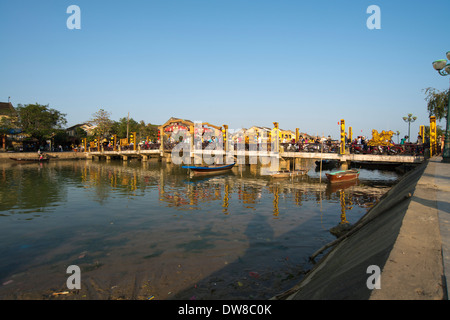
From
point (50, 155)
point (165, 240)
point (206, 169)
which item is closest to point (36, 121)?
point (50, 155)

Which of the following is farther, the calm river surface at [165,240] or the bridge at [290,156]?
the bridge at [290,156]

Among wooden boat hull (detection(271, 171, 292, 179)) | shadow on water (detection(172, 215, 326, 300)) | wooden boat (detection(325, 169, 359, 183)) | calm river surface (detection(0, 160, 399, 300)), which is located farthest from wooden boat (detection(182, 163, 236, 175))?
shadow on water (detection(172, 215, 326, 300))

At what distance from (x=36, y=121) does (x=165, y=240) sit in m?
56.6

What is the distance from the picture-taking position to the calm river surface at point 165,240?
630 cm

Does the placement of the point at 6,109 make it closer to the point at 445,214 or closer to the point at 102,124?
the point at 102,124

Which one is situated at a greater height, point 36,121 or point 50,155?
point 36,121

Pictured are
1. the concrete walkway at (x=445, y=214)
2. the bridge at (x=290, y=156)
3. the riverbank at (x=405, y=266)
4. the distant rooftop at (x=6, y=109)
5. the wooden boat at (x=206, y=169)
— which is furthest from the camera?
the distant rooftop at (x=6, y=109)

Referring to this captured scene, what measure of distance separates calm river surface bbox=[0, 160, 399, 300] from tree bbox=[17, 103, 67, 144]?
39.9 metres

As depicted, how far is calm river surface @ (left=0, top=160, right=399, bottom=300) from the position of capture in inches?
248

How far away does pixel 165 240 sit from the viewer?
30.7 ft

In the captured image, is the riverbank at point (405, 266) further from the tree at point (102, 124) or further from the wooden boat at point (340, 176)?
the tree at point (102, 124)

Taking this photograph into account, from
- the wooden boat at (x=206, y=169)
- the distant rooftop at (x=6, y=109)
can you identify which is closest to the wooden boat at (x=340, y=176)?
the wooden boat at (x=206, y=169)

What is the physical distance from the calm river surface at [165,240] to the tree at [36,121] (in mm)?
39894
